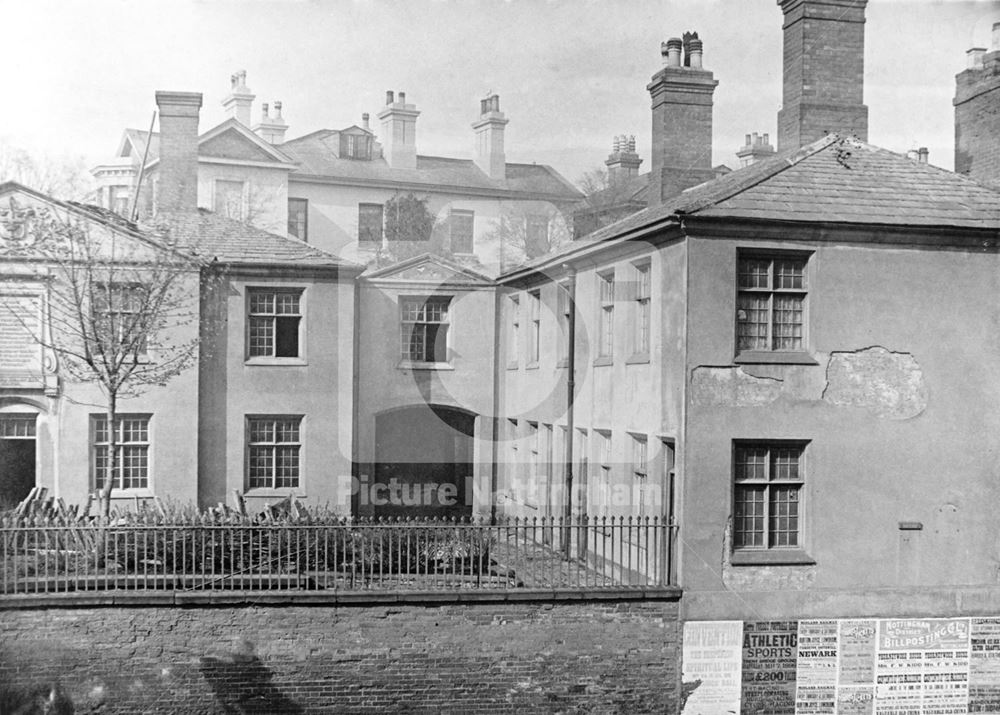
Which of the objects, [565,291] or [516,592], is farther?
[565,291]

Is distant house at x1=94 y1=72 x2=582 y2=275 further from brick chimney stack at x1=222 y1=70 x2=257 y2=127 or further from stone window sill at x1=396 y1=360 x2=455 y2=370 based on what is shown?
stone window sill at x1=396 y1=360 x2=455 y2=370

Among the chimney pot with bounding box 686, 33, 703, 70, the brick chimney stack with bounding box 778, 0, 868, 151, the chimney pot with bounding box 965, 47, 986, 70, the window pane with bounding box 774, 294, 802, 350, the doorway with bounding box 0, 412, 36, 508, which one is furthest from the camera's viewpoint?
the chimney pot with bounding box 686, 33, 703, 70

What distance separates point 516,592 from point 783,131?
31.5 feet

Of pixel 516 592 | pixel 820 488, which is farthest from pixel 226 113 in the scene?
pixel 820 488

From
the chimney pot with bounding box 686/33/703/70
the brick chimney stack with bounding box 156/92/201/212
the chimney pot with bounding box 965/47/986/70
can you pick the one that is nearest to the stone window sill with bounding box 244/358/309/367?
the brick chimney stack with bounding box 156/92/201/212

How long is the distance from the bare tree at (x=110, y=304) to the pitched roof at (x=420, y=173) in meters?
6.92

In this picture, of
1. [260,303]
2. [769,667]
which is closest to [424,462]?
[260,303]

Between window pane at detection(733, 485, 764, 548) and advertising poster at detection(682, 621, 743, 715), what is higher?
window pane at detection(733, 485, 764, 548)

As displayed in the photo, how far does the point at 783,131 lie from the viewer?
58.5 ft

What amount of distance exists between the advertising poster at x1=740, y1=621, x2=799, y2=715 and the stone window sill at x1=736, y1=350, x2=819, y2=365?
12.7 ft

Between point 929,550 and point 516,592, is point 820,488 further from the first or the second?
point 516,592

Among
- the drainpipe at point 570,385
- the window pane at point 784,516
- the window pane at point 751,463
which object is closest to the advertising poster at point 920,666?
the window pane at point 784,516

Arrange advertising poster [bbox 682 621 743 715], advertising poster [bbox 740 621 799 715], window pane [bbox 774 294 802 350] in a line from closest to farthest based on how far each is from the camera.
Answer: advertising poster [bbox 682 621 743 715]
advertising poster [bbox 740 621 799 715]
window pane [bbox 774 294 802 350]

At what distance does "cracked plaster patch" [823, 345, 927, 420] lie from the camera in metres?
15.3
